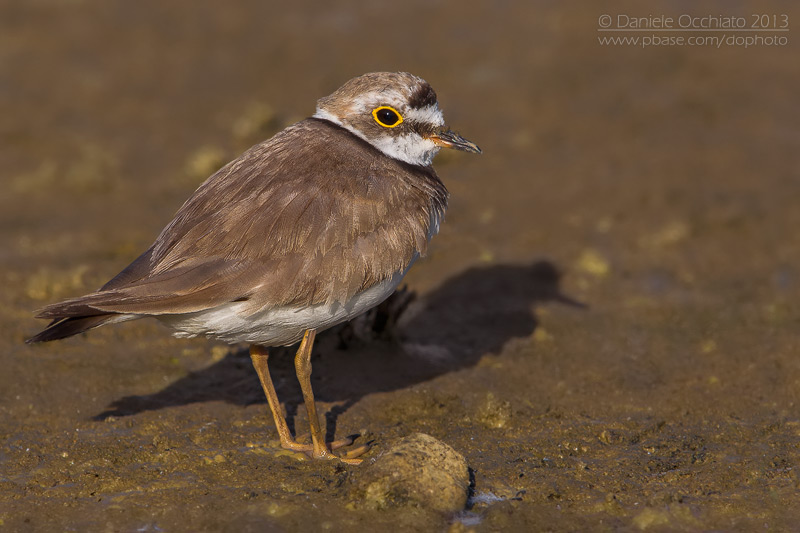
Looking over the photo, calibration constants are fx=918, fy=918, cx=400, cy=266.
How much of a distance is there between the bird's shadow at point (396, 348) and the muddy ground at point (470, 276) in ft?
0.09

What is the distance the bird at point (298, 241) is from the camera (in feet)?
17.1

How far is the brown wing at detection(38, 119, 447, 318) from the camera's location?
521 cm

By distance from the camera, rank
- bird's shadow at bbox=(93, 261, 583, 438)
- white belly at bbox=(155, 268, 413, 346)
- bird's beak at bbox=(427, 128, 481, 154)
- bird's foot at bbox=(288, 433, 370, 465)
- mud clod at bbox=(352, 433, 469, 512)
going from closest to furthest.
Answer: mud clod at bbox=(352, 433, 469, 512)
white belly at bbox=(155, 268, 413, 346)
bird's foot at bbox=(288, 433, 370, 465)
bird's beak at bbox=(427, 128, 481, 154)
bird's shadow at bbox=(93, 261, 583, 438)

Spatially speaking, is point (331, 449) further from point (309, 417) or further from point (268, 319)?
point (268, 319)

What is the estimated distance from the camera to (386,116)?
6.14m

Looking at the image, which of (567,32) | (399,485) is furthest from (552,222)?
(399,485)

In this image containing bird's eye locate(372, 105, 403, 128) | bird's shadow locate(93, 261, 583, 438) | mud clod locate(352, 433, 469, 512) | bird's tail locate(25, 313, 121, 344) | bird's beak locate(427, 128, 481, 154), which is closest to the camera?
mud clod locate(352, 433, 469, 512)

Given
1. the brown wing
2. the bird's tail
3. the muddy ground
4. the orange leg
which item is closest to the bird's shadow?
the muddy ground

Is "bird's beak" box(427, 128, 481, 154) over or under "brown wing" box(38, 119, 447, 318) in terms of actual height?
over

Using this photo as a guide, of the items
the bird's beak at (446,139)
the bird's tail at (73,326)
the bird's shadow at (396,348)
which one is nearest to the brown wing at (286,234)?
the bird's tail at (73,326)

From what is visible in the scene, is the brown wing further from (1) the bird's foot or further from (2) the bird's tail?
(1) the bird's foot

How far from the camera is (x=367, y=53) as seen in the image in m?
11.8

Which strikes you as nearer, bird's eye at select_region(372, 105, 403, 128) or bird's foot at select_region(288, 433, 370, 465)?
bird's foot at select_region(288, 433, 370, 465)

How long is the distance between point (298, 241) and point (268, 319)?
0.49 metres
